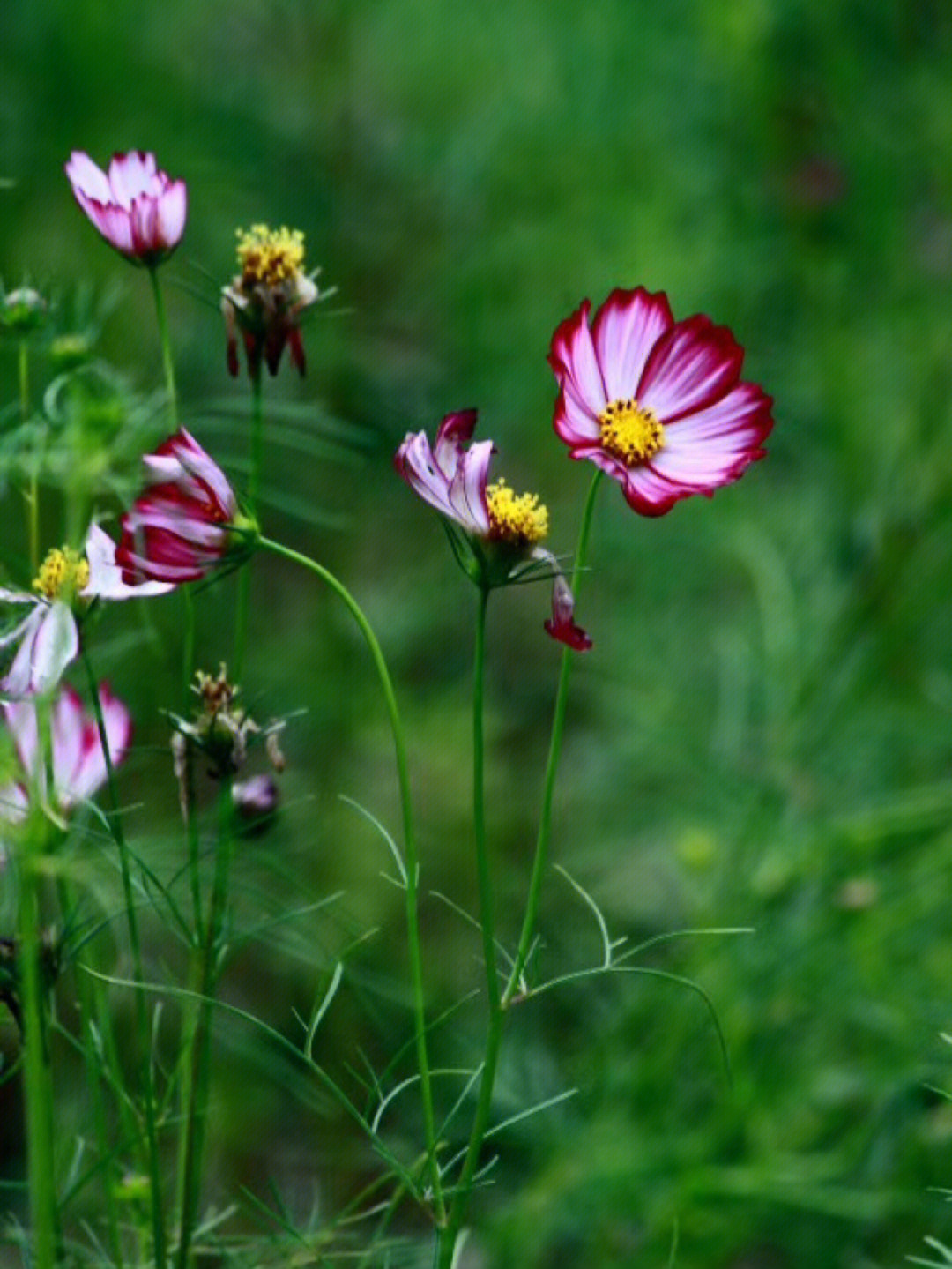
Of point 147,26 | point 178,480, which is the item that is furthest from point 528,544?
point 147,26

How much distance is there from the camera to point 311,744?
1.79 metres

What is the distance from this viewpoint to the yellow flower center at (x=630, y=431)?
23.1 inches

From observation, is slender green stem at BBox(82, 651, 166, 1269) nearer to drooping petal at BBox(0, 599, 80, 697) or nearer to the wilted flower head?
drooping petal at BBox(0, 599, 80, 697)

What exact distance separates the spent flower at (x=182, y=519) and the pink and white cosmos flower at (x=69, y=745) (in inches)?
2.2

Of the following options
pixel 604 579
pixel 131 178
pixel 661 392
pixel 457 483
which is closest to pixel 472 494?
pixel 457 483

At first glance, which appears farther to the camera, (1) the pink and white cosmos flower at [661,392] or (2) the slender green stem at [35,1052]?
(1) the pink and white cosmos flower at [661,392]

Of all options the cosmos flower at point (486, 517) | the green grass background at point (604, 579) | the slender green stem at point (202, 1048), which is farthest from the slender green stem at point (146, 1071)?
the green grass background at point (604, 579)

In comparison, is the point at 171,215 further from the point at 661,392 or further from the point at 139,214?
the point at 661,392

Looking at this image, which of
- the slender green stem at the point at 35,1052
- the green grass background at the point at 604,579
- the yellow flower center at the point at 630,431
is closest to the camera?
the slender green stem at the point at 35,1052

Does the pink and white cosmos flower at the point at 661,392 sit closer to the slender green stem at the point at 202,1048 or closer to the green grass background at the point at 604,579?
the slender green stem at the point at 202,1048

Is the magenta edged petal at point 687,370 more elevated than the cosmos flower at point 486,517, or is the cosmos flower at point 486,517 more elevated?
the magenta edged petal at point 687,370

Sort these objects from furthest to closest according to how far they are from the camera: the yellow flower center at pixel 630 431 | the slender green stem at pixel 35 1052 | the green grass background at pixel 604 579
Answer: the green grass background at pixel 604 579
the yellow flower center at pixel 630 431
the slender green stem at pixel 35 1052

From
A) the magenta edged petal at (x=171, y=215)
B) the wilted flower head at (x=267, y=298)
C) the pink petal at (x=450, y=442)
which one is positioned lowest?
the pink petal at (x=450, y=442)

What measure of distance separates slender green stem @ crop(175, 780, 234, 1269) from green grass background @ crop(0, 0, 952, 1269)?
1.13 ft
